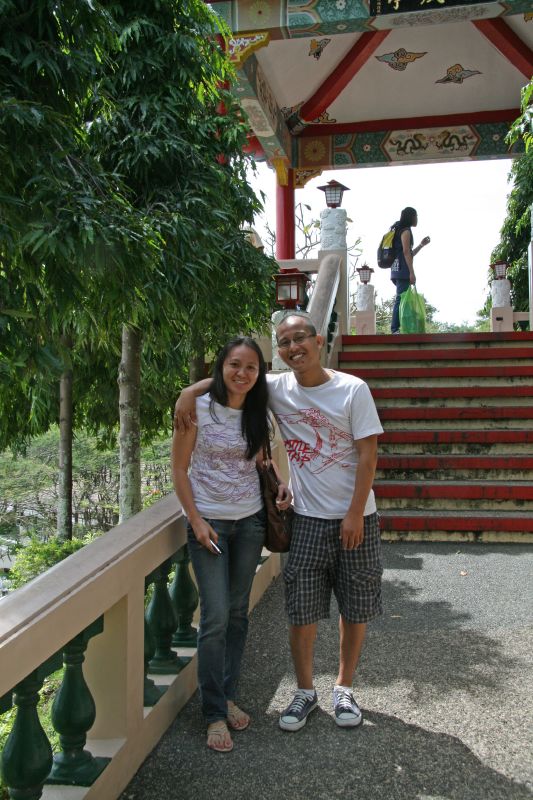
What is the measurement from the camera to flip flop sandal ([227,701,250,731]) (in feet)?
8.31

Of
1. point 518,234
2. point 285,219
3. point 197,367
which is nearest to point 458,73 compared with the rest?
point 285,219

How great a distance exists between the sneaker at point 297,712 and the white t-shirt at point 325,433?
67cm

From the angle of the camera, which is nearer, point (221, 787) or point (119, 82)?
point (221, 787)

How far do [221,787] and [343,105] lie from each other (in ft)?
41.9

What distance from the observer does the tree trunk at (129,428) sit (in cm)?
611

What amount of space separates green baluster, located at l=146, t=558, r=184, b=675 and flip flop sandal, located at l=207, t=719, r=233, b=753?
0.32 meters

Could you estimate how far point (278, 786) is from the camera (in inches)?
87.1

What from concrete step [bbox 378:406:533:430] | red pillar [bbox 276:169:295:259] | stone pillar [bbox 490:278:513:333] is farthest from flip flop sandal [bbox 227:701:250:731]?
red pillar [bbox 276:169:295:259]

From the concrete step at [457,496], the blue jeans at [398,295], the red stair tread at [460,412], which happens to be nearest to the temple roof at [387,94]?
the blue jeans at [398,295]

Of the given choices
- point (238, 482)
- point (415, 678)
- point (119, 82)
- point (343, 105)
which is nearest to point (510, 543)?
point (415, 678)

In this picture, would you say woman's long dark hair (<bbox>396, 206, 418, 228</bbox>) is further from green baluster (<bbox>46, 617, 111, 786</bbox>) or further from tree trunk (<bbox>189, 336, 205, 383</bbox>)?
green baluster (<bbox>46, 617, 111, 786</bbox>)

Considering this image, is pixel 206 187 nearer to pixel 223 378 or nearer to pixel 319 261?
pixel 223 378

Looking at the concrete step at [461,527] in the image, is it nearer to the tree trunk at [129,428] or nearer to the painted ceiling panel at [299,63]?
the tree trunk at [129,428]

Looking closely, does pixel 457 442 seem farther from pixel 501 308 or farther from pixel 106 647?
pixel 501 308
